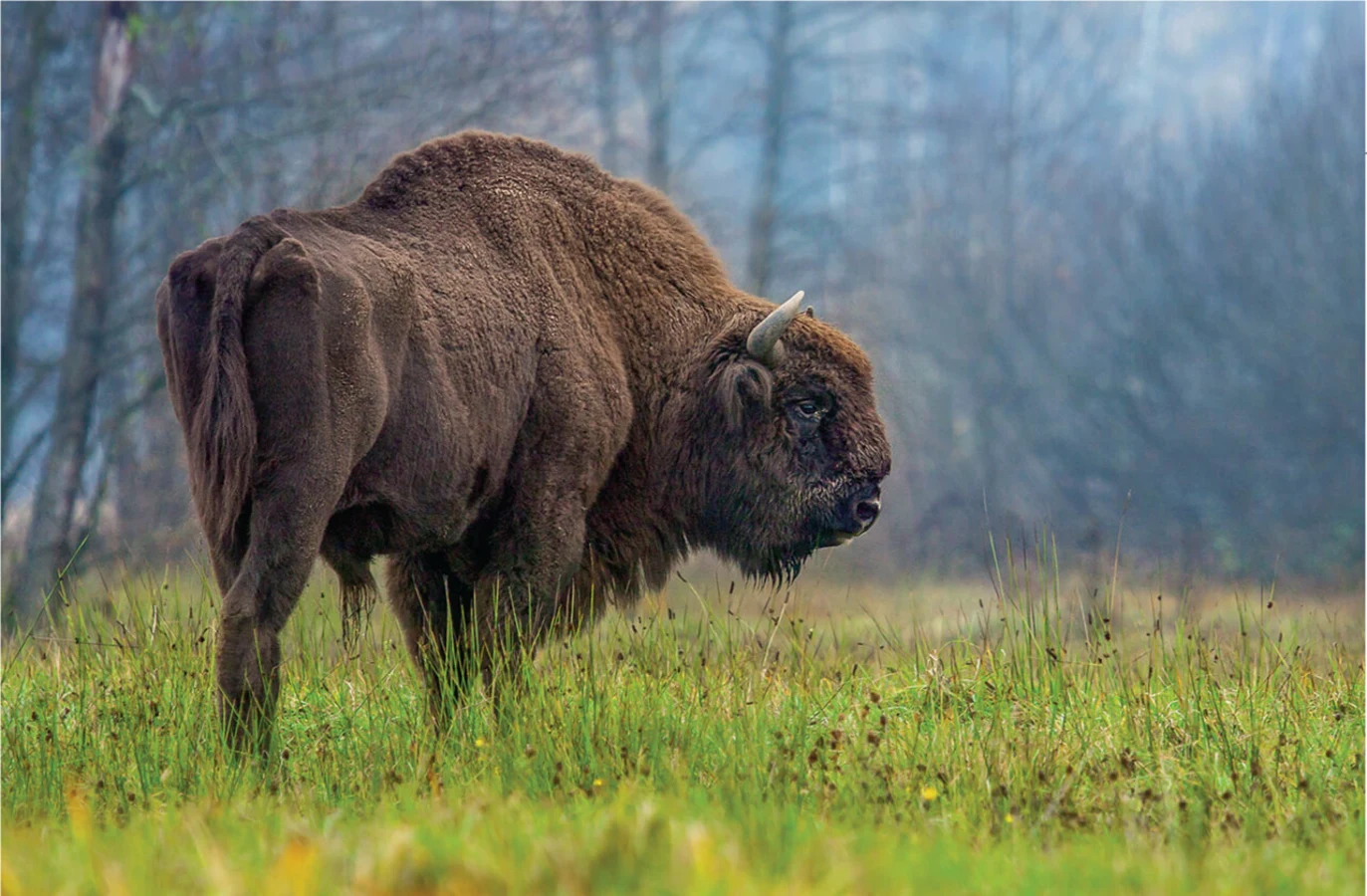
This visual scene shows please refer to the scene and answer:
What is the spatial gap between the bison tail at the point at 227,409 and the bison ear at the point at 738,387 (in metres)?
2.13

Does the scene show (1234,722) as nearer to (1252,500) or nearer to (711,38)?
(711,38)

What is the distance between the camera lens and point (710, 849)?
2.71 m

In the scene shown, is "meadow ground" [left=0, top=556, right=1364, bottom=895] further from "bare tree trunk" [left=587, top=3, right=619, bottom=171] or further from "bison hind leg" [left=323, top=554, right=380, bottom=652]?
"bare tree trunk" [left=587, top=3, right=619, bottom=171]

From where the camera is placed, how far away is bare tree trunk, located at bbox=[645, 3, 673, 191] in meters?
16.9

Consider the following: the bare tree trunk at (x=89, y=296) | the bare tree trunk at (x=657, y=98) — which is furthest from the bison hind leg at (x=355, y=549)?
the bare tree trunk at (x=657, y=98)

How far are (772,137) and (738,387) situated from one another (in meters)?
12.7

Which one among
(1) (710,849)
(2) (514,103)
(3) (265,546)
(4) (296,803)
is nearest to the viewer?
(1) (710,849)

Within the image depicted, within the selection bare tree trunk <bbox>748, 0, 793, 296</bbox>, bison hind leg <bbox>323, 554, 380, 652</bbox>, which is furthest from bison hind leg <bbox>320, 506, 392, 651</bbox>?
bare tree trunk <bbox>748, 0, 793, 296</bbox>

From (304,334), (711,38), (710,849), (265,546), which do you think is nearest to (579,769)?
(265,546)

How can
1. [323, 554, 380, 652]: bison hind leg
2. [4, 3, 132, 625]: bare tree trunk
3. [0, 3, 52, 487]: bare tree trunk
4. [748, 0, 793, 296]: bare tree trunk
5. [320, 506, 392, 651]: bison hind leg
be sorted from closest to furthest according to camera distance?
1. [320, 506, 392, 651]: bison hind leg
2. [323, 554, 380, 652]: bison hind leg
3. [4, 3, 132, 625]: bare tree trunk
4. [0, 3, 52, 487]: bare tree trunk
5. [748, 0, 793, 296]: bare tree trunk

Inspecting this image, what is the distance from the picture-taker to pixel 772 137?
60.1ft

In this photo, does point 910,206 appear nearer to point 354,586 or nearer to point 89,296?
point 89,296

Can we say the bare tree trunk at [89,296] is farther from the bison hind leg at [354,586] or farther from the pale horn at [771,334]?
the pale horn at [771,334]

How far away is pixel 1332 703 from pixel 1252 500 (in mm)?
15517
